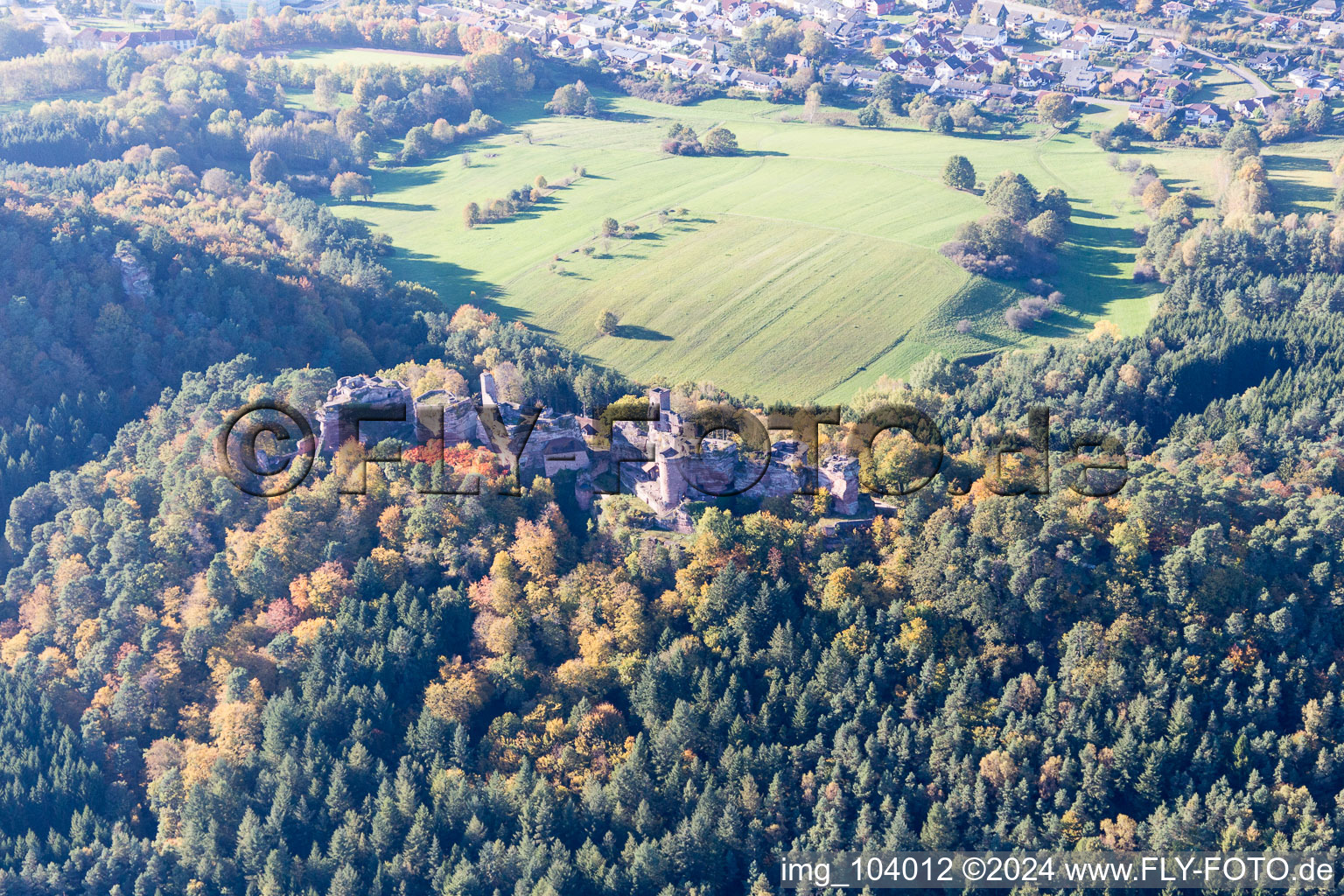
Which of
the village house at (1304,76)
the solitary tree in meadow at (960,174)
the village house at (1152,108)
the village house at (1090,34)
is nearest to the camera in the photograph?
the solitary tree in meadow at (960,174)

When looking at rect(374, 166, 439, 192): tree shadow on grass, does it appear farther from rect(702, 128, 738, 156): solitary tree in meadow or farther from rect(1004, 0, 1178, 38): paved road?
rect(1004, 0, 1178, 38): paved road

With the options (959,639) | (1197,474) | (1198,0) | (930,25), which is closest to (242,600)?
(959,639)

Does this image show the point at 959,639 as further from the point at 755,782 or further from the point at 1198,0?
the point at 1198,0

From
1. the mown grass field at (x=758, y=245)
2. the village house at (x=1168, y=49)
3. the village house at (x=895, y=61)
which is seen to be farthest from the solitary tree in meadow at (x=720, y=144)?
the village house at (x=1168, y=49)

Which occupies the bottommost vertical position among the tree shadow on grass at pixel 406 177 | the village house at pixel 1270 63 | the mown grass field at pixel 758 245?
the mown grass field at pixel 758 245

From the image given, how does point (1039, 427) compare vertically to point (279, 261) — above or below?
below

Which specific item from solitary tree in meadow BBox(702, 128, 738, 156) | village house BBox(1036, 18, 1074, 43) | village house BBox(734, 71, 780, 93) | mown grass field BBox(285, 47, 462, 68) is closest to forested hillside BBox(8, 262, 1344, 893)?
solitary tree in meadow BBox(702, 128, 738, 156)

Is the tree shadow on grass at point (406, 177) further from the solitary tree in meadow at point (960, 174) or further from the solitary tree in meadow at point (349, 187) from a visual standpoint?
the solitary tree in meadow at point (960, 174)

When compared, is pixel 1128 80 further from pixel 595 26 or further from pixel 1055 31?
pixel 595 26

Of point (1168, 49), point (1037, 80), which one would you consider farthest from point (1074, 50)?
point (1037, 80)
